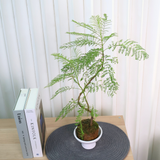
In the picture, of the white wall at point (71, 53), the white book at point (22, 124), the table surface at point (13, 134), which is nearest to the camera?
the white book at point (22, 124)

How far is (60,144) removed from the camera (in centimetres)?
95

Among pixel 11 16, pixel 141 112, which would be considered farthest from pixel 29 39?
Result: pixel 141 112

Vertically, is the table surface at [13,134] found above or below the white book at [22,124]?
below

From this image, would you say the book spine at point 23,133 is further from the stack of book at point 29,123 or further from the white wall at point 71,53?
the white wall at point 71,53

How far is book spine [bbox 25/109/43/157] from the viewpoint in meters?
0.81

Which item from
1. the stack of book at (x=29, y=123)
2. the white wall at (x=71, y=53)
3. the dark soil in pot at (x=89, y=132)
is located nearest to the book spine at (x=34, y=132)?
the stack of book at (x=29, y=123)

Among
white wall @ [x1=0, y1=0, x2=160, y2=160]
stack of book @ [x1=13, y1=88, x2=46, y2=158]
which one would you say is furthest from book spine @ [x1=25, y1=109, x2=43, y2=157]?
white wall @ [x1=0, y1=0, x2=160, y2=160]

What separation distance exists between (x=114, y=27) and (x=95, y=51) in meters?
0.36

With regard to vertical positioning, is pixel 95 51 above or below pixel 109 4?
below

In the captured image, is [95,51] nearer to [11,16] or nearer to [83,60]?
[83,60]

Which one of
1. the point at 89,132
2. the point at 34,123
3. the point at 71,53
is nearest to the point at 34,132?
the point at 34,123

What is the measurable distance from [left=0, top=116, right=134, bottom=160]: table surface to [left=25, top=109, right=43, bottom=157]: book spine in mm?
39

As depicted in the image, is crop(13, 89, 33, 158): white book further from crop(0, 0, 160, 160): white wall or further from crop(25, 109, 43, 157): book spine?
crop(0, 0, 160, 160): white wall

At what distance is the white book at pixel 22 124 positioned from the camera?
2.64ft
